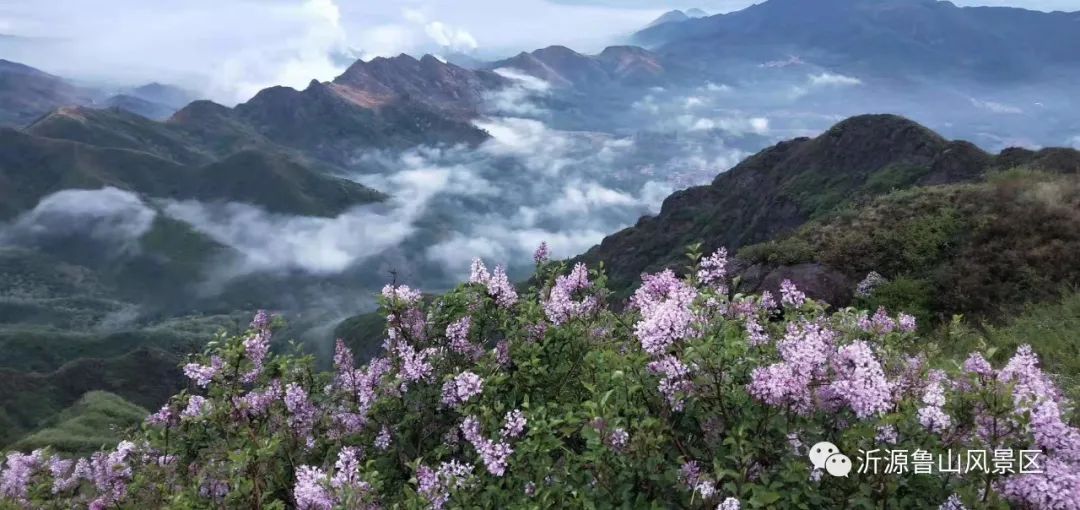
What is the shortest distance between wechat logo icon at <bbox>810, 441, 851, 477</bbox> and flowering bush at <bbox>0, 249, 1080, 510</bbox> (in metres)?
0.15

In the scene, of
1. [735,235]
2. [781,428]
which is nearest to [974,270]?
[781,428]

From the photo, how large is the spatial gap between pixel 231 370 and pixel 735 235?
105025 mm

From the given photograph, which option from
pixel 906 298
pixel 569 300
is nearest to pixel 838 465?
pixel 569 300

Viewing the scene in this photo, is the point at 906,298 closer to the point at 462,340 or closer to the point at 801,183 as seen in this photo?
the point at 462,340

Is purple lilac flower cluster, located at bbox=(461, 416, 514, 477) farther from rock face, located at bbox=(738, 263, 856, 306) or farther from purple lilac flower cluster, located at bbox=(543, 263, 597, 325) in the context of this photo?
rock face, located at bbox=(738, 263, 856, 306)

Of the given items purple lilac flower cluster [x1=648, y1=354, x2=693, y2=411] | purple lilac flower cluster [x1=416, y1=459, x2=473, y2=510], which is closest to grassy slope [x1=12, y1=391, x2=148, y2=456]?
purple lilac flower cluster [x1=416, y1=459, x2=473, y2=510]

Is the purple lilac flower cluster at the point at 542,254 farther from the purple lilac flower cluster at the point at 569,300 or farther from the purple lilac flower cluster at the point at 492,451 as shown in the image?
the purple lilac flower cluster at the point at 492,451

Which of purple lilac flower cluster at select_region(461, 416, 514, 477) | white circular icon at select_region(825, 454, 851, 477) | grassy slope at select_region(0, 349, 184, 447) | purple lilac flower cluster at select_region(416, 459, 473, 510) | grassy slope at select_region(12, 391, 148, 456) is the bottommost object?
grassy slope at select_region(0, 349, 184, 447)

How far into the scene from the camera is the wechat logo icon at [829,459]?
5.64 metres

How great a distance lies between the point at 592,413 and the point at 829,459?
223 cm

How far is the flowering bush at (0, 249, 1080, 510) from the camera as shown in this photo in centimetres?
574

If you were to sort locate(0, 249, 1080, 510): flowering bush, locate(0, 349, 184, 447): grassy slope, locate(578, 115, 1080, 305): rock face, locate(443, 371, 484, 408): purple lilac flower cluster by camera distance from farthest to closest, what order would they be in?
locate(0, 349, 184, 447): grassy slope → locate(578, 115, 1080, 305): rock face → locate(443, 371, 484, 408): purple lilac flower cluster → locate(0, 249, 1080, 510): flowering bush

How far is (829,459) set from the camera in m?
5.71

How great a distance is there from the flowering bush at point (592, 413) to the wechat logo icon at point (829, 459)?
0.15 meters
